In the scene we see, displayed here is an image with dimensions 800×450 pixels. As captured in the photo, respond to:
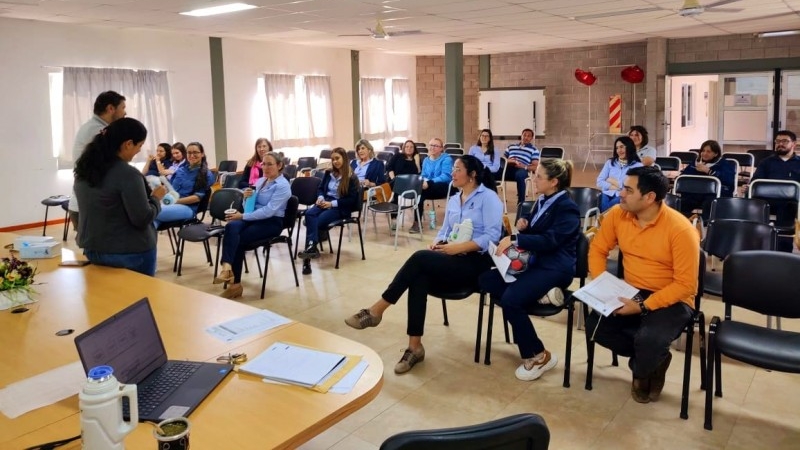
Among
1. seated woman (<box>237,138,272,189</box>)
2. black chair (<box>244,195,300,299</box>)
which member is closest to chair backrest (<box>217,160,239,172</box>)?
seated woman (<box>237,138,272,189</box>)

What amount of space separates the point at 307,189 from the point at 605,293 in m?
3.81

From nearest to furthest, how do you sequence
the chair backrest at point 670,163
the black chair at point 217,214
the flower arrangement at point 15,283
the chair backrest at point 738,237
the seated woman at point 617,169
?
the flower arrangement at point 15,283 → the chair backrest at point 738,237 → the black chair at point 217,214 → the seated woman at point 617,169 → the chair backrest at point 670,163

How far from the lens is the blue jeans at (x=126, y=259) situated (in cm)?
323

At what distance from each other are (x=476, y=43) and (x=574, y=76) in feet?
10.0

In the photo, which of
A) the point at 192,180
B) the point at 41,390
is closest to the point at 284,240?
the point at 192,180

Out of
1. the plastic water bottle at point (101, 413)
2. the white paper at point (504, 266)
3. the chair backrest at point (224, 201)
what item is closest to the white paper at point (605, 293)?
the white paper at point (504, 266)

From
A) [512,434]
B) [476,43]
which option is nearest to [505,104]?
[476,43]

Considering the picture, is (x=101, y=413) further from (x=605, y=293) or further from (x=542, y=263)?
(x=542, y=263)

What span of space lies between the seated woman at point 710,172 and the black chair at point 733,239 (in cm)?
171

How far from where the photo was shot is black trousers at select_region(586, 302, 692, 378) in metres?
2.97

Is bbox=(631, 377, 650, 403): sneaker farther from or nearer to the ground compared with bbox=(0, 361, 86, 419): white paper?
nearer to the ground

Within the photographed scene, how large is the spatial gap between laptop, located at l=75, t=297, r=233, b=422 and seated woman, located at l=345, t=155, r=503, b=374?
5.92 ft

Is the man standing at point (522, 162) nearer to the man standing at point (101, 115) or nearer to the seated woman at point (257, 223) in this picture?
the seated woman at point (257, 223)

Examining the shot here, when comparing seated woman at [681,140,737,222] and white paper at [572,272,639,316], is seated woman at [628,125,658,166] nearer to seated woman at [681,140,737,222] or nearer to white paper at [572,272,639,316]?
seated woman at [681,140,737,222]
